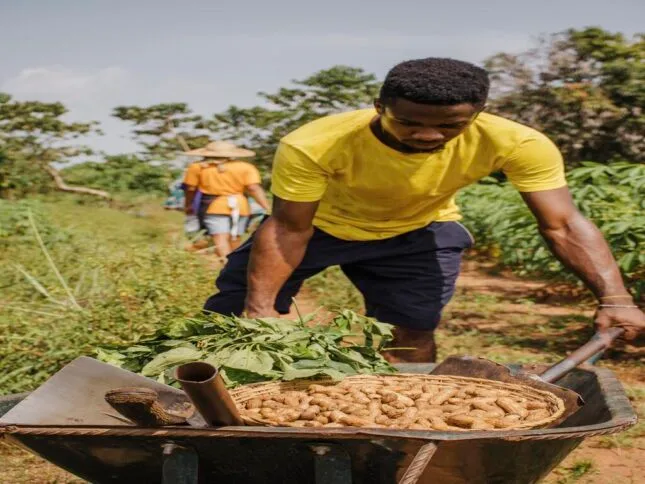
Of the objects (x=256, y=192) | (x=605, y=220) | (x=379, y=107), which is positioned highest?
(x=379, y=107)

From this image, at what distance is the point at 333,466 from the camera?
73.0 inches

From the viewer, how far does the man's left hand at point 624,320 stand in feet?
9.44

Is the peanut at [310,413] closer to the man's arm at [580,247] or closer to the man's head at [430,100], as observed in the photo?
the man's head at [430,100]

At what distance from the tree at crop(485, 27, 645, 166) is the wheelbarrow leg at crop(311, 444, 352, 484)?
10.3m

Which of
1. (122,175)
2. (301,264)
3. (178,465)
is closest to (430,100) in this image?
(301,264)

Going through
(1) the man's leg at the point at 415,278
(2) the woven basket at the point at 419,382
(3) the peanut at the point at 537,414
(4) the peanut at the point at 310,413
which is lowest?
(1) the man's leg at the point at 415,278

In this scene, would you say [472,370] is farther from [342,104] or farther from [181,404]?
[342,104]

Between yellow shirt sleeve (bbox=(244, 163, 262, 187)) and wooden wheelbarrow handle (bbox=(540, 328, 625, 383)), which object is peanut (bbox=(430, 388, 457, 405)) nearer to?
wooden wheelbarrow handle (bbox=(540, 328, 625, 383))

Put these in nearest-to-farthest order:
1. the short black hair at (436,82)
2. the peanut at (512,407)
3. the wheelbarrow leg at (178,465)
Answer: the wheelbarrow leg at (178,465)
the peanut at (512,407)
the short black hair at (436,82)

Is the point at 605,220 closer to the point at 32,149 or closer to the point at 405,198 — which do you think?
the point at 405,198

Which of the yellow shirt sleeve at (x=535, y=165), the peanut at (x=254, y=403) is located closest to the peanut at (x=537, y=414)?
the peanut at (x=254, y=403)

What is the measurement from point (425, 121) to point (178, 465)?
141 cm

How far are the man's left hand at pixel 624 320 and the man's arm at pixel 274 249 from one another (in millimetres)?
1068

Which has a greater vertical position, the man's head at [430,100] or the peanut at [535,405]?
the man's head at [430,100]
